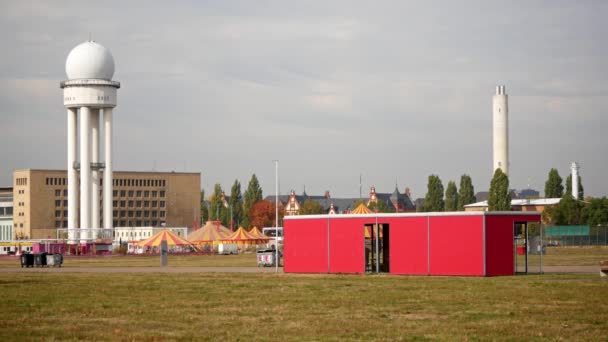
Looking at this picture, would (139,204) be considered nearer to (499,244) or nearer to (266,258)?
(266,258)

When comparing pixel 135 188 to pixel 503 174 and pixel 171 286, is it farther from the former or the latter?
pixel 171 286

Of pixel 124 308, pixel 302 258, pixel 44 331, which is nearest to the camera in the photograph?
pixel 44 331

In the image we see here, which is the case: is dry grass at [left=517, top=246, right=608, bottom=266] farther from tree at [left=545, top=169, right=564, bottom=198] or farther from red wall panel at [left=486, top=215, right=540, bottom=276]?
tree at [left=545, top=169, right=564, bottom=198]

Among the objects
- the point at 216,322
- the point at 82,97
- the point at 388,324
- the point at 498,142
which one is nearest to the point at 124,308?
the point at 216,322

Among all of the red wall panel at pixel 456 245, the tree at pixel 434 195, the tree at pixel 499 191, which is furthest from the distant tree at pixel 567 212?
the red wall panel at pixel 456 245

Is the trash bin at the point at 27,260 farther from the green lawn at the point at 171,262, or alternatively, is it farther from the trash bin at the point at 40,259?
the green lawn at the point at 171,262

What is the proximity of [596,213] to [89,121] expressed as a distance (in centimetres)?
7669

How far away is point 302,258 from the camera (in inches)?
2280

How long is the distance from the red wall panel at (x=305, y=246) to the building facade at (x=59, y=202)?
12432 centimetres

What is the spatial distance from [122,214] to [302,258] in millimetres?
141398

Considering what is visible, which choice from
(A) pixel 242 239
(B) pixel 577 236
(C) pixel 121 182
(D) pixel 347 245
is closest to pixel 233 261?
(D) pixel 347 245

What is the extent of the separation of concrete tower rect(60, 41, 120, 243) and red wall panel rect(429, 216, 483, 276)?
99.9 m

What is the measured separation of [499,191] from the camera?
493 feet

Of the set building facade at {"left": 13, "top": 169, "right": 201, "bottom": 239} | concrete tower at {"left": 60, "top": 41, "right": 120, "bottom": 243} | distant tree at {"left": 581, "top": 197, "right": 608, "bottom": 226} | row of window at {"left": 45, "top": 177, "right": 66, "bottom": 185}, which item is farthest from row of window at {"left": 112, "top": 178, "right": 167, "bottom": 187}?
distant tree at {"left": 581, "top": 197, "right": 608, "bottom": 226}
